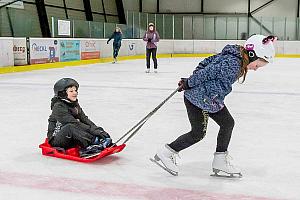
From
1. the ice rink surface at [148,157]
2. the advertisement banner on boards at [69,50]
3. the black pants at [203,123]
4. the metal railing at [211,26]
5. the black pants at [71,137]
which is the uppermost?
the metal railing at [211,26]

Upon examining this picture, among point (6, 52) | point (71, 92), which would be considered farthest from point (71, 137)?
point (6, 52)

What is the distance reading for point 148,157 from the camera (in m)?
3.48

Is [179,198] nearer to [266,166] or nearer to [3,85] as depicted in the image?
[266,166]

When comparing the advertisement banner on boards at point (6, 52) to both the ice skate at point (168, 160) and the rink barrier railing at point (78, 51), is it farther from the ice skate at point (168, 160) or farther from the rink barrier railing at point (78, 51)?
the ice skate at point (168, 160)

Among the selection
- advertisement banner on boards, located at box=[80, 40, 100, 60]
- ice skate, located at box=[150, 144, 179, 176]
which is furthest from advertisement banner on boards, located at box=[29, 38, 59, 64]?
ice skate, located at box=[150, 144, 179, 176]

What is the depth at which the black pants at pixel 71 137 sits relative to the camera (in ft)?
10.8

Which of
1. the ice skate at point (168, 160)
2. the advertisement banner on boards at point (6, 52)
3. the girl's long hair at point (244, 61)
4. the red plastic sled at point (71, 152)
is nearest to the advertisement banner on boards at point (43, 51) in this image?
the advertisement banner on boards at point (6, 52)

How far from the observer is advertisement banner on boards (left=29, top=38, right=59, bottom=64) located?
41.6 feet

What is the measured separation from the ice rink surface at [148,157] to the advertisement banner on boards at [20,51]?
547 cm

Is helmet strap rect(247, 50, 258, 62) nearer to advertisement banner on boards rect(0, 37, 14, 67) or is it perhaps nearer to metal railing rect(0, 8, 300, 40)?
advertisement banner on boards rect(0, 37, 14, 67)

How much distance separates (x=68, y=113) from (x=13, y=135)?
44.3 inches

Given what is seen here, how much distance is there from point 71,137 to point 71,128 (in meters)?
0.07

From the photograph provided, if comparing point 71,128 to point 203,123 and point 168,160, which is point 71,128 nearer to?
point 168,160

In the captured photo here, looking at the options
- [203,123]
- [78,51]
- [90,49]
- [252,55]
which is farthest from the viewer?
[90,49]
